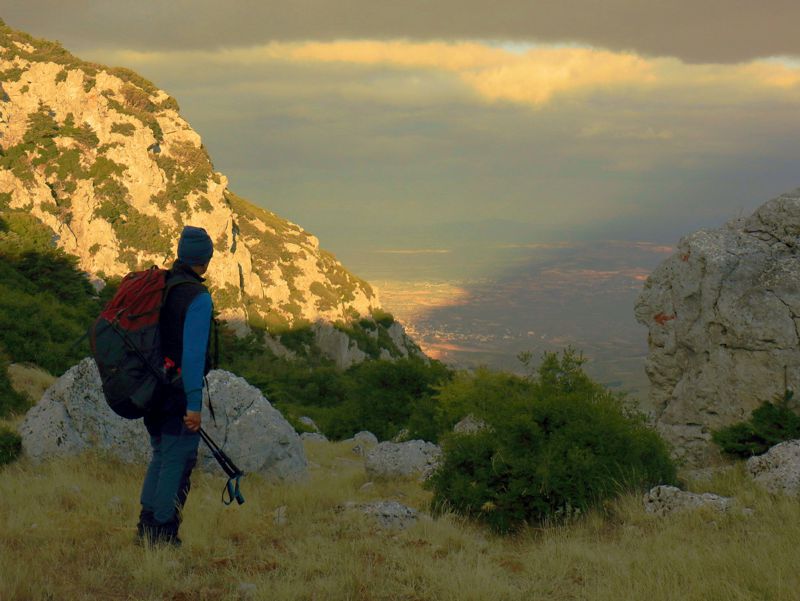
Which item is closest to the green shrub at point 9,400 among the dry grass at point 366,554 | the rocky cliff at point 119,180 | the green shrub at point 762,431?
the dry grass at point 366,554

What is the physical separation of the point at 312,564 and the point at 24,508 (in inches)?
130

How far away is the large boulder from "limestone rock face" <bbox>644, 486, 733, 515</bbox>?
5049 mm

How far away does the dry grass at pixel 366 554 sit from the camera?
528cm

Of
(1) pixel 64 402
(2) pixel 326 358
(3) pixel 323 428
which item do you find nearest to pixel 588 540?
(1) pixel 64 402

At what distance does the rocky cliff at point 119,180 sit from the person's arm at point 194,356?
42.6 m

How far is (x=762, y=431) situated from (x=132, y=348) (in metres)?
8.15

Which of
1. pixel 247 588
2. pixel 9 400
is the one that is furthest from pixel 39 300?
pixel 247 588

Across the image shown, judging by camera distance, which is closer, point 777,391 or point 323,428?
point 777,391

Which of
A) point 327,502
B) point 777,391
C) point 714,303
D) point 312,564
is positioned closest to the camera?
point 312,564

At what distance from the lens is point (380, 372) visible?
23.3m

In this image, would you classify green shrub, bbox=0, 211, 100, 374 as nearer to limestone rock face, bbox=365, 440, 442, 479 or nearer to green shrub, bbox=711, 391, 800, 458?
limestone rock face, bbox=365, 440, 442, 479

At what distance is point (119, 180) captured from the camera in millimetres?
53094

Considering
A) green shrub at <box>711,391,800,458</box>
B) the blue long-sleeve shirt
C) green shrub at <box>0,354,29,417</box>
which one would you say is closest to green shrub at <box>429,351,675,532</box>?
green shrub at <box>711,391,800,458</box>

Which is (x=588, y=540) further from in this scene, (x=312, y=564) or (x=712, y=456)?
(x=712, y=456)
